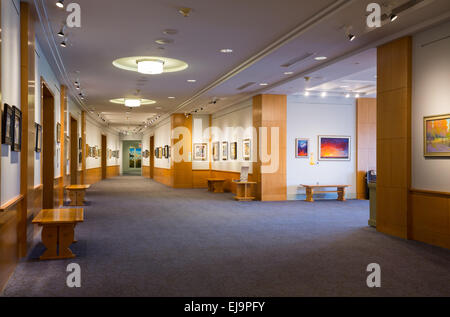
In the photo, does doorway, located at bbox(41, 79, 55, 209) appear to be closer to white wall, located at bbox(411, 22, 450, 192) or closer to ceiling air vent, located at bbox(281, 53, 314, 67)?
ceiling air vent, located at bbox(281, 53, 314, 67)

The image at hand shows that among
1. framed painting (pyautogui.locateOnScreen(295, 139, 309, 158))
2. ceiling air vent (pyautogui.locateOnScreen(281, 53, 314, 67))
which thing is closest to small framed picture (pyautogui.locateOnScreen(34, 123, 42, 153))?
ceiling air vent (pyautogui.locateOnScreen(281, 53, 314, 67))

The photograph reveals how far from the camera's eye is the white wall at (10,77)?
4.63 meters

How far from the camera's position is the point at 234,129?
1597 centimetres

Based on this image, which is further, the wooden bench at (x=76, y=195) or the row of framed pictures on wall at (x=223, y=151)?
the row of framed pictures on wall at (x=223, y=151)

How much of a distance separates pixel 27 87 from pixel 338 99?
10757 mm

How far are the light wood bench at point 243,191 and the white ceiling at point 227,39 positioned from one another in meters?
3.31

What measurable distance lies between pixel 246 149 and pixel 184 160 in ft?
17.0

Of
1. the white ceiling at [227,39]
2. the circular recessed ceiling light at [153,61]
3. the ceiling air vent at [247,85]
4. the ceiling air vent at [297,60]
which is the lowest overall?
the ceiling air vent at [247,85]

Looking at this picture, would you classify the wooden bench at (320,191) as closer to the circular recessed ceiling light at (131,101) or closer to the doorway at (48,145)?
the circular recessed ceiling light at (131,101)

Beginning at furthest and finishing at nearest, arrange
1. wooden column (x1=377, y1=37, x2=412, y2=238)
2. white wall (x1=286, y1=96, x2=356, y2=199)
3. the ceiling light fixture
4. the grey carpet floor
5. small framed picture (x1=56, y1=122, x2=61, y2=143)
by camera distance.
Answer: white wall (x1=286, y1=96, x2=356, y2=199)
small framed picture (x1=56, y1=122, x2=61, y2=143)
the ceiling light fixture
wooden column (x1=377, y1=37, x2=412, y2=238)
the grey carpet floor

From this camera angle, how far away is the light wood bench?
13218 millimetres

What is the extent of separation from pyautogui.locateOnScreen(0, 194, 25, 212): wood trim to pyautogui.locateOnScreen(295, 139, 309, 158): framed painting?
958 cm

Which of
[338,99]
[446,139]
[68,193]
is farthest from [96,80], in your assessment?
[446,139]

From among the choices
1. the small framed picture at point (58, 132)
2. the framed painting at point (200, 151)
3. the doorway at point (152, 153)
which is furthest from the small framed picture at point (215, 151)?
the doorway at point (152, 153)
